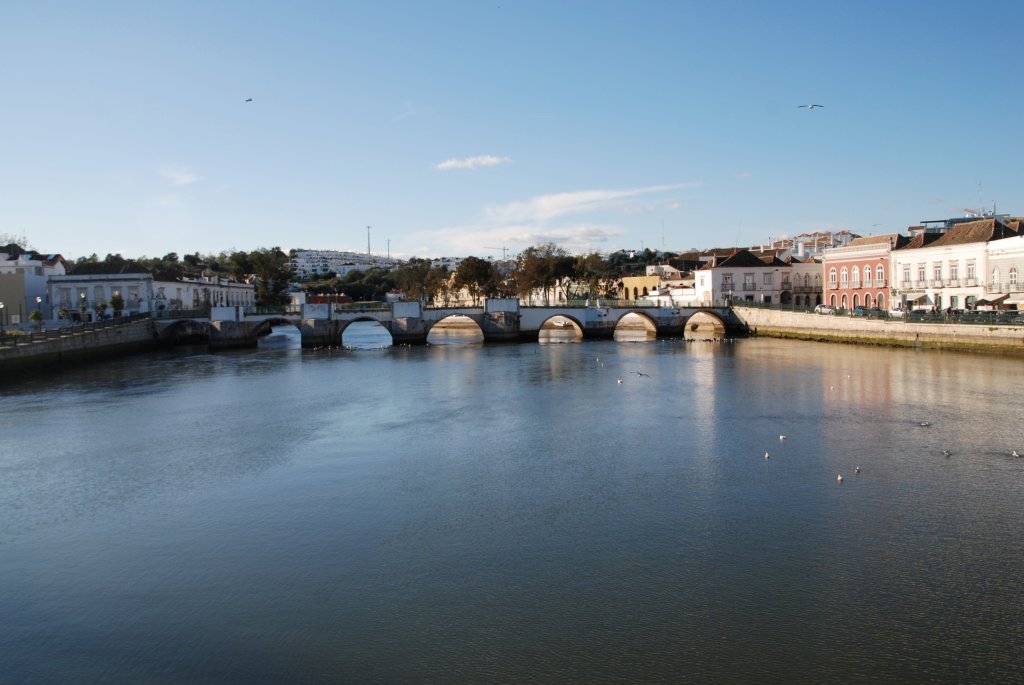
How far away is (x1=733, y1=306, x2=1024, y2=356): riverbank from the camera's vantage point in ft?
130

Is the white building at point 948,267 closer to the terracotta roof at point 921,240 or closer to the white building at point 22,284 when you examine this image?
the terracotta roof at point 921,240

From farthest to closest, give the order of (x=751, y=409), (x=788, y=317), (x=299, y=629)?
1. (x=788, y=317)
2. (x=751, y=409)
3. (x=299, y=629)

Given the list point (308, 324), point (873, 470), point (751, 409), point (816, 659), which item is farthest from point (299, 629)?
point (308, 324)

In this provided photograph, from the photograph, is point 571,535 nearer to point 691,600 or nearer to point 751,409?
point 691,600

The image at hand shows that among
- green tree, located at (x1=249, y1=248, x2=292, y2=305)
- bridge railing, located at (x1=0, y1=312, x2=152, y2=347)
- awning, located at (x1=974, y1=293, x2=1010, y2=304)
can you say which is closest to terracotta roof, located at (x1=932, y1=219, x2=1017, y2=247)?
→ awning, located at (x1=974, y1=293, x2=1010, y2=304)

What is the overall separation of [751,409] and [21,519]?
20.7m

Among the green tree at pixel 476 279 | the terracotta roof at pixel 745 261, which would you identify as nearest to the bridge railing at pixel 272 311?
the green tree at pixel 476 279

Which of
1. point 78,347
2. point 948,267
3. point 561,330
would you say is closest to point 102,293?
point 78,347

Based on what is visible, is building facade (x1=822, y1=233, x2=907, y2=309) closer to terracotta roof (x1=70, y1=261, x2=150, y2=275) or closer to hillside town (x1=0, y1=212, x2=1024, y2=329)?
hillside town (x1=0, y1=212, x2=1024, y2=329)

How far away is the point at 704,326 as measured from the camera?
73438mm

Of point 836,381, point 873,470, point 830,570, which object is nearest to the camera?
point 830,570

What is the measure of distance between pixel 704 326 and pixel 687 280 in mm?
14892

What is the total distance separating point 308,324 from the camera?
59281 millimetres

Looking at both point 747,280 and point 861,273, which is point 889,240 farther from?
point 747,280
